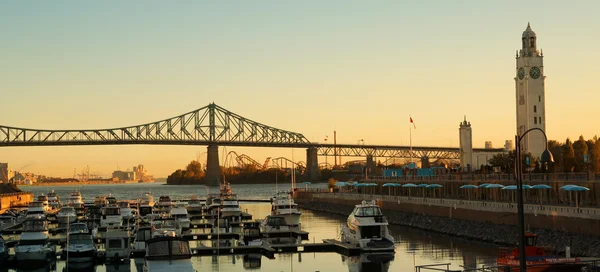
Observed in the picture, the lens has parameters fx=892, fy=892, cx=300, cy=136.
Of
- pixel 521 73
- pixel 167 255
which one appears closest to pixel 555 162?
pixel 521 73

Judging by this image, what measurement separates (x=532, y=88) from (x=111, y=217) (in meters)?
44.3

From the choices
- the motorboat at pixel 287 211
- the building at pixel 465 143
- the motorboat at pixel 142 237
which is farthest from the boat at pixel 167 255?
the building at pixel 465 143

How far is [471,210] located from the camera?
57188 mm

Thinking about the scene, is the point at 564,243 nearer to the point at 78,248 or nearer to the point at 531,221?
the point at 531,221

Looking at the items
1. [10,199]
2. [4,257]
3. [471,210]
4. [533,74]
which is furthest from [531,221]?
[10,199]

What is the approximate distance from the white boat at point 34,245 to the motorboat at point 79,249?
1.18 m

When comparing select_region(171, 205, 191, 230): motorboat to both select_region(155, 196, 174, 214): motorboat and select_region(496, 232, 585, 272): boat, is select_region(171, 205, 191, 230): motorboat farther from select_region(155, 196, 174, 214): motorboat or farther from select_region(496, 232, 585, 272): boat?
select_region(496, 232, 585, 272): boat

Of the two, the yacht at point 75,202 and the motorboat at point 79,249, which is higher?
the yacht at point 75,202

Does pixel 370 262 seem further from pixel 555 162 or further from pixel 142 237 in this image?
pixel 555 162

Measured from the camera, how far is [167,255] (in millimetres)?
35156

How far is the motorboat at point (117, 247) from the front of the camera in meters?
43.8

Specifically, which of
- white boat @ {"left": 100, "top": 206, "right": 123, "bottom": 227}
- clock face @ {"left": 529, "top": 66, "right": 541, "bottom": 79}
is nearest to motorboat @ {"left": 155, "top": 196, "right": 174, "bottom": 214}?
white boat @ {"left": 100, "top": 206, "right": 123, "bottom": 227}

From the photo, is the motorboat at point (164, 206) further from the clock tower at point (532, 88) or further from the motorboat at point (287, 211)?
the clock tower at point (532, 88)

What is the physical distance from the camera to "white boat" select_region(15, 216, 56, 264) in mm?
42688
